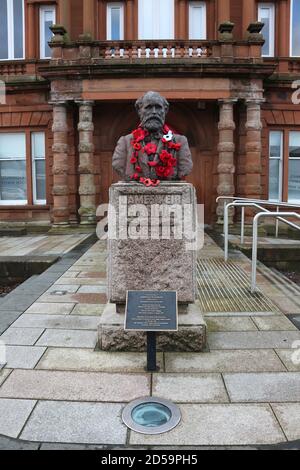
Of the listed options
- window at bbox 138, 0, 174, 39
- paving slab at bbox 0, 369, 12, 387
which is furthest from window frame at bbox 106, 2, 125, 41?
paving slab at bbox 0, 369, 12, 387

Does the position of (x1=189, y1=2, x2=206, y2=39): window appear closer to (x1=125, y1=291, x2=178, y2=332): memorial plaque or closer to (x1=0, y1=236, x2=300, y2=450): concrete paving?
(x1=0, y1=236, x2=300, y2=450): concrete paving

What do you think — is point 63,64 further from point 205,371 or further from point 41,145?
point 205,371

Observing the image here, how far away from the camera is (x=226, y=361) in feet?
12.9

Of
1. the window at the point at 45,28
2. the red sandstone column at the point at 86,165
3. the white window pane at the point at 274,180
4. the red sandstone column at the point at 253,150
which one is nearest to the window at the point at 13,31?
the window at the point at 45,28

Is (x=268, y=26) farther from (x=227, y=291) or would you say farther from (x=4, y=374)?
(x=4, y=374)

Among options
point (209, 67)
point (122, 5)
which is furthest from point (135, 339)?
point (122, 5)

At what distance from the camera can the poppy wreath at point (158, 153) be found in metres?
4.50

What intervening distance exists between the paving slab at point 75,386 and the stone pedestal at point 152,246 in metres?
0.60

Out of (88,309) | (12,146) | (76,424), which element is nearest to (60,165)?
(12,146)

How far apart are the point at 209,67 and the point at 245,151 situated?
280 centimetres

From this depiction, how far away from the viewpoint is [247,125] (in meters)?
13.1

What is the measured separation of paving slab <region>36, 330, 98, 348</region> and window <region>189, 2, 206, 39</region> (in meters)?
12.5

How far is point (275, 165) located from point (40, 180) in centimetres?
802

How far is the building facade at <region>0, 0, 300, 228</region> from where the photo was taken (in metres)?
12.6
